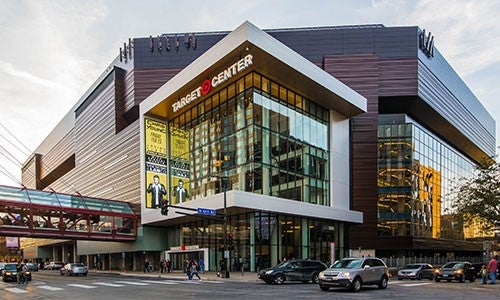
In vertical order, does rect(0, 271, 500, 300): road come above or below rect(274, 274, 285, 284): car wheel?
above

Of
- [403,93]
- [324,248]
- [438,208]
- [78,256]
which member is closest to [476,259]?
[438,208]

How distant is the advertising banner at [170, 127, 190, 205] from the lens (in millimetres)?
54312

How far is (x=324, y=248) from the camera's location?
52.8m

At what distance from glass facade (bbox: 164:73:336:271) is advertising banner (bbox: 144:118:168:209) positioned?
4.34 ft

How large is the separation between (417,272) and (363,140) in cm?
2227

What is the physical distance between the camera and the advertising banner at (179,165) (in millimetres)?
54312

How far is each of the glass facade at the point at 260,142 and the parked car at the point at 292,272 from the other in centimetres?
1411

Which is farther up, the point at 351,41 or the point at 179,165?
the point at 351,41

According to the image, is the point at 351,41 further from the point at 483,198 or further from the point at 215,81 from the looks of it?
the point at 483,198

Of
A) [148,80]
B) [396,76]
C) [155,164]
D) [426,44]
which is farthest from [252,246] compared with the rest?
[426,44]

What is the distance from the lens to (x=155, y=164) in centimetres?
5553

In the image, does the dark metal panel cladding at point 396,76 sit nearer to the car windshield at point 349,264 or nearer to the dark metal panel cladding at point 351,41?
the dark metal panel cladding at point 351,41

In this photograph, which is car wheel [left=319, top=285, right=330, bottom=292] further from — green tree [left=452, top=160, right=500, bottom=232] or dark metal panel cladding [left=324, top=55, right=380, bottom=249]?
dark metal panel cladding [left=324, top=55, right=380, bottom=249]

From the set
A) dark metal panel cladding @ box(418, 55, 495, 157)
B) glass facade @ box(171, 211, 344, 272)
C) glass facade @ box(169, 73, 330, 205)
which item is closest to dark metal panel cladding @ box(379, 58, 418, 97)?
dark metal panel cladding @ box(418, 55, 495, 157)
